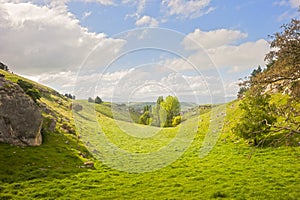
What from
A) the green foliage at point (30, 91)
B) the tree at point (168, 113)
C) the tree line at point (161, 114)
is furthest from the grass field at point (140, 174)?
the green foliage at point (30, 91)

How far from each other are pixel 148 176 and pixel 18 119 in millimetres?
17174

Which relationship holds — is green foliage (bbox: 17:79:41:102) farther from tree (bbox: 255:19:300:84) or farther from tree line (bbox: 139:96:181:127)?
tree (bbox: 255:19:300:84)

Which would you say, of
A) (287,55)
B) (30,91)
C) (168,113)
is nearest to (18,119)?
(30,91)

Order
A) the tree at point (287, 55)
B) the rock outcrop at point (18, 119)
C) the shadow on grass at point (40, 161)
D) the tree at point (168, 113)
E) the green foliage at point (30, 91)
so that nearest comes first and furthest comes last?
the tree at point (287, 55)
the shadow on grass at point (40, 161)
the rock outcrop at point (18, 119)
the tree at point (168, 113)
the green foliage at point (30, 91)

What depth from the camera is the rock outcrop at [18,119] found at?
28.9 metres

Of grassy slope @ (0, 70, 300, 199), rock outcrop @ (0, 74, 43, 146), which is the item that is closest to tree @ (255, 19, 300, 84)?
grassy slope @ (0, 70, 300, 199)

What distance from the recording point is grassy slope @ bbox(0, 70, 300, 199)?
17.1 meters

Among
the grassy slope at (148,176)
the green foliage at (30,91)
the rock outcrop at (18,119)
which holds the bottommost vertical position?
the grassy slope at (148,176)

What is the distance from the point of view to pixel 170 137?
29.2m

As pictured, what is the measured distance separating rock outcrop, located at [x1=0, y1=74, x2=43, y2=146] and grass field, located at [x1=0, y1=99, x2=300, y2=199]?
1452 mm

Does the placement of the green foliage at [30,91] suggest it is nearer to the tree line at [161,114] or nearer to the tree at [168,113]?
the tree line at [161,114]

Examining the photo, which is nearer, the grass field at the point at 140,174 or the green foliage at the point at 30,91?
the grass field at the point at 140,174

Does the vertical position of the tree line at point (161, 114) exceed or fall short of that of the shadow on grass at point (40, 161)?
it exceeds it

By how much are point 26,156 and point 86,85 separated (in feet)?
46.1
